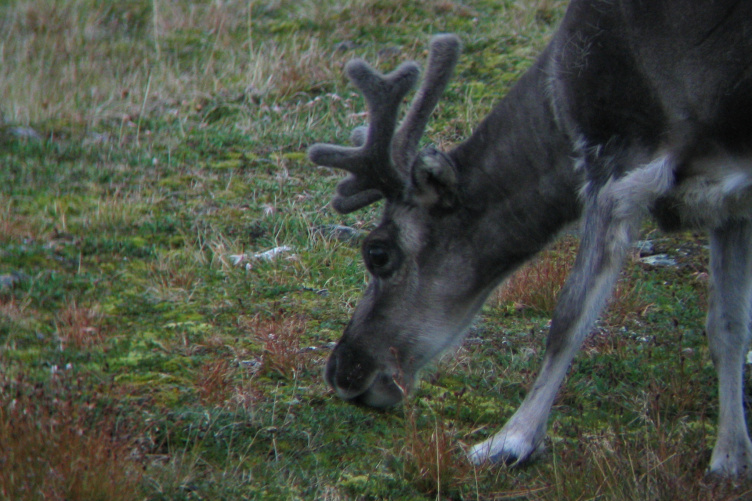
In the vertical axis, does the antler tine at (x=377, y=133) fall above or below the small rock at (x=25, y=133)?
above

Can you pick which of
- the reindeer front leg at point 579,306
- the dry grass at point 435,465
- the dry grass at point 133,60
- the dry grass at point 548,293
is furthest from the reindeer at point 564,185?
the dry grass at point 133,60

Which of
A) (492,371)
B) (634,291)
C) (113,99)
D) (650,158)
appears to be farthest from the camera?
(113,99)

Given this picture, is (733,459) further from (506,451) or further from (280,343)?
(280,343)

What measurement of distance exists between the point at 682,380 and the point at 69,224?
406 centimetres

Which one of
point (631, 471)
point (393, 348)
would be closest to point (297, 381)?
point (393, 348)

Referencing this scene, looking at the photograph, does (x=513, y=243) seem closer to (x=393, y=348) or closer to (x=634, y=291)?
(x=393, y=348)

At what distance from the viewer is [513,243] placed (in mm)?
4207

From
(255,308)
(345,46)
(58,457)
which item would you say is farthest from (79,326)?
(345,46)

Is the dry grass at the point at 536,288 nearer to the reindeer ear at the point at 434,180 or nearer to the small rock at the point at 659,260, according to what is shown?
the small rock at the point at 659,260

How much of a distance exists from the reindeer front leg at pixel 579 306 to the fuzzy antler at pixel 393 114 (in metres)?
0.87

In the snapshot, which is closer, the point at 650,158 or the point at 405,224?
the point at 650,158

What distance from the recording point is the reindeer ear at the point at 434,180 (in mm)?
4148

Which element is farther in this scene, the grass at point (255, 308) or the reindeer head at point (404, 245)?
the reindeer head at point (404, 245)

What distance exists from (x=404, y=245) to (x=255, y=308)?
4.16ft
